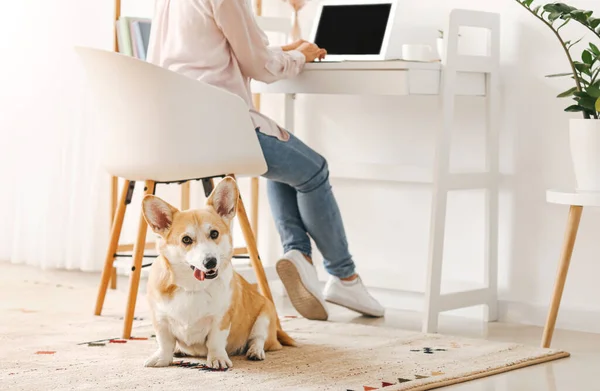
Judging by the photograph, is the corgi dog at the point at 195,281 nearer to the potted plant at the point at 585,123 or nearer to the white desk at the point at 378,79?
the white desk at the point at 378,79

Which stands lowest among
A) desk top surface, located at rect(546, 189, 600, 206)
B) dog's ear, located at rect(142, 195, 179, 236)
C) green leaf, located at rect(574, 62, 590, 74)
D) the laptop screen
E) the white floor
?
the white floor

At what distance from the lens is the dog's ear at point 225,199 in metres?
2.61

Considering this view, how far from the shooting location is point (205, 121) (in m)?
2.85

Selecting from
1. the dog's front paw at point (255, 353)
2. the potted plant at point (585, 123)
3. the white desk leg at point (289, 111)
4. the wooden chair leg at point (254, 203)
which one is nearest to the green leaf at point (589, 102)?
the potted plant at point (585, 123)

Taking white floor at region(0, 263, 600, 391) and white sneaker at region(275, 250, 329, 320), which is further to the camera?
white sneaker at region(275, 250, 329, 320)

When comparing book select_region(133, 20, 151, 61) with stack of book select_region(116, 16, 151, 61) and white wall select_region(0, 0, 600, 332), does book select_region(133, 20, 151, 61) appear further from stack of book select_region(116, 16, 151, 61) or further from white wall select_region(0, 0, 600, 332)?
white wall select_region(0, 0, 600, 332)

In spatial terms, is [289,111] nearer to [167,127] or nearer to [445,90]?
[445,90]

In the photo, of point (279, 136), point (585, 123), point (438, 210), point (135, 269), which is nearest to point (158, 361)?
point (135, 269)

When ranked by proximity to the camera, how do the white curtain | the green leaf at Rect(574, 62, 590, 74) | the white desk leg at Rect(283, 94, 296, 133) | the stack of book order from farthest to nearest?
the white curtain, the white desk leg at Rect(283, 94, 296, 133), the stack of book, the green leaf at Rect(574, 62, 590, 74)

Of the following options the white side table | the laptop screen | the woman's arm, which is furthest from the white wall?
the woman's arm

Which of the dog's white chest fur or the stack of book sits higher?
the stack of book

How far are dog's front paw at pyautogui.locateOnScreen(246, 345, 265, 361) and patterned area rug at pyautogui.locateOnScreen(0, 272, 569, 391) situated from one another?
0.02 meters

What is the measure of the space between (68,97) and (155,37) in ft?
5.04

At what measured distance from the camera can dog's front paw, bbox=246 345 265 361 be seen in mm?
2648
